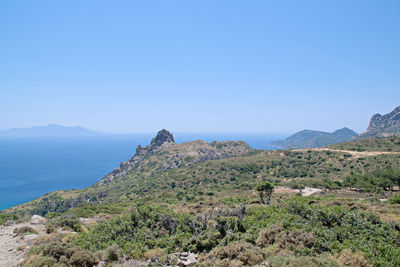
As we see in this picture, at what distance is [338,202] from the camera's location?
1747cm

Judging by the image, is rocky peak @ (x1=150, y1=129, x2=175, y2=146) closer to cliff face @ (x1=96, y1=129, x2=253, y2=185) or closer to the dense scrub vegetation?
cliff face @ (x1=96, y1=129, x2=253, y2=185)

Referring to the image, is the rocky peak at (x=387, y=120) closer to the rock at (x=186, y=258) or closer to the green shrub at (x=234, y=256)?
the green shrub at (x=234, y=256)

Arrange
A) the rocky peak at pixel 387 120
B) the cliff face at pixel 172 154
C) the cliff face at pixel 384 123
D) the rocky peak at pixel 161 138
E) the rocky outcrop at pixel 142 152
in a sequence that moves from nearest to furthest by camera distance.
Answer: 1. the cliff face at pixel 172 154
2. the rocky outcrop at pixel 142 152
3. the rocky peak at pixel 161 138
4. the cliff face at pixel 384 123
5. the rocky peak at pixel 387 120

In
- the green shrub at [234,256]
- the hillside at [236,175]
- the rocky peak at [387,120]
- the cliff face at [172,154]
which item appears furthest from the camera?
the rocky peak at [387,120]

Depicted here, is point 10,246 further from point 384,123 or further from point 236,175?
point 384,123

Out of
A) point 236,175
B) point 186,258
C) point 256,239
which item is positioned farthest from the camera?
point 236,175

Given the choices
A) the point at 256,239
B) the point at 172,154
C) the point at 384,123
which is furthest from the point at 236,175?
the point at 384,123

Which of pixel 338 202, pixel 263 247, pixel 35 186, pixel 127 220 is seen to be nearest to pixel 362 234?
pixel 263 247

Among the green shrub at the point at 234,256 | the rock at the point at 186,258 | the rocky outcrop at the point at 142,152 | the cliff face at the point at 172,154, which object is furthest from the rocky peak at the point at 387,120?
the rock at the point at 186,258

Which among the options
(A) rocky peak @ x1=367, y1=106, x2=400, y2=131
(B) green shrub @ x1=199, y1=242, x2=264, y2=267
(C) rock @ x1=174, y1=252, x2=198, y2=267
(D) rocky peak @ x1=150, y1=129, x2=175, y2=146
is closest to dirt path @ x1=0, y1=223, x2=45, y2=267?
(C) rock @ x1=174, y1=252, x2=198, y2=267

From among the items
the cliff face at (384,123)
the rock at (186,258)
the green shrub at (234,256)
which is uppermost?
the cliff face at (384,123)

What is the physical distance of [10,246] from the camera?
13172 millimetres

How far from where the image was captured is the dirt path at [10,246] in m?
11.0

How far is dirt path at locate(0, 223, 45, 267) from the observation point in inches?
434
